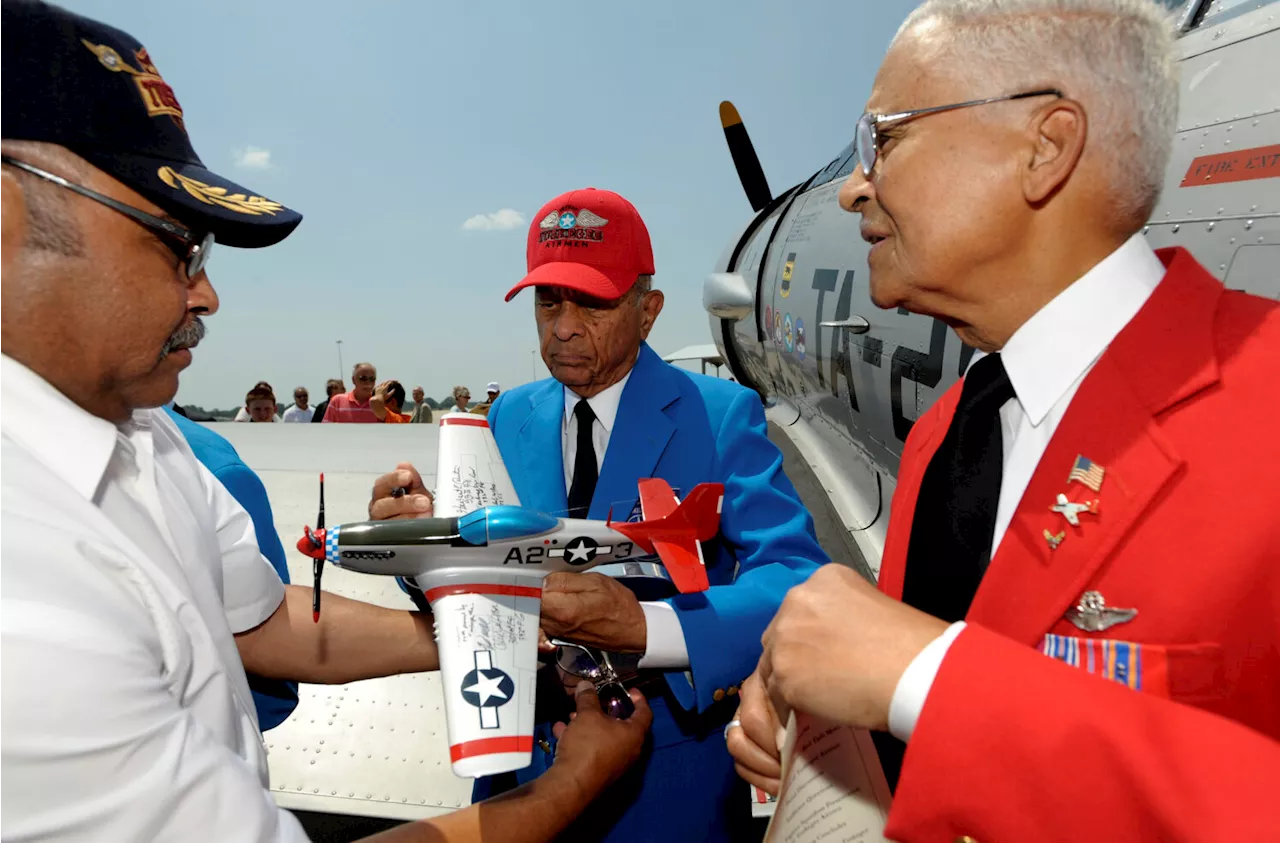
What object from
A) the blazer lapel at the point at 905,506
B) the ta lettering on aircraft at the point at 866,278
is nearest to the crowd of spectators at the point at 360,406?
the ta lettering on aircraft at the point at 866,278

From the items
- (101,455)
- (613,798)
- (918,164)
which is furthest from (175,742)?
(918,164)

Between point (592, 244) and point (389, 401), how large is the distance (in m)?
9.91

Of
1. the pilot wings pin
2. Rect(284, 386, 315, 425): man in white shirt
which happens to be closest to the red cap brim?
the pilot wings pin

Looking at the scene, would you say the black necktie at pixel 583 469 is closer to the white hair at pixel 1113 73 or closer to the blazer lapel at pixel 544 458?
the blazer lapel at pixel 544 458

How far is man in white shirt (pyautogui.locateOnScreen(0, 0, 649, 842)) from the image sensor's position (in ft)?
3.65

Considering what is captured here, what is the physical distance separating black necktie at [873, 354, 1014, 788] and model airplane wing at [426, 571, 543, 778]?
3.67 ft

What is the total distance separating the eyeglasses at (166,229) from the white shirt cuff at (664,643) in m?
1.65

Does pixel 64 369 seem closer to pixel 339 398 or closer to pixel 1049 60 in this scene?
pixel 1049 60

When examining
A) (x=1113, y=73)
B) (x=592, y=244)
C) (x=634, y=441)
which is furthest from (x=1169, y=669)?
(x=592, y=244)

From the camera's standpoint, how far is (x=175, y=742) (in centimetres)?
122

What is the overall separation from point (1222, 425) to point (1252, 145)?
1677mm

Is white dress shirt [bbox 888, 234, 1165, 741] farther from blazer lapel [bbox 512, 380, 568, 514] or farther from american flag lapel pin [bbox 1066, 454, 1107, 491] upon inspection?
blazer lapel [bbox 512, 380, 568, 514]

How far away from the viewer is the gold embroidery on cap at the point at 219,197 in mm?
1526

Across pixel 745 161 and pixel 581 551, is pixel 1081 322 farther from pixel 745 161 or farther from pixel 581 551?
pixel 745 161
